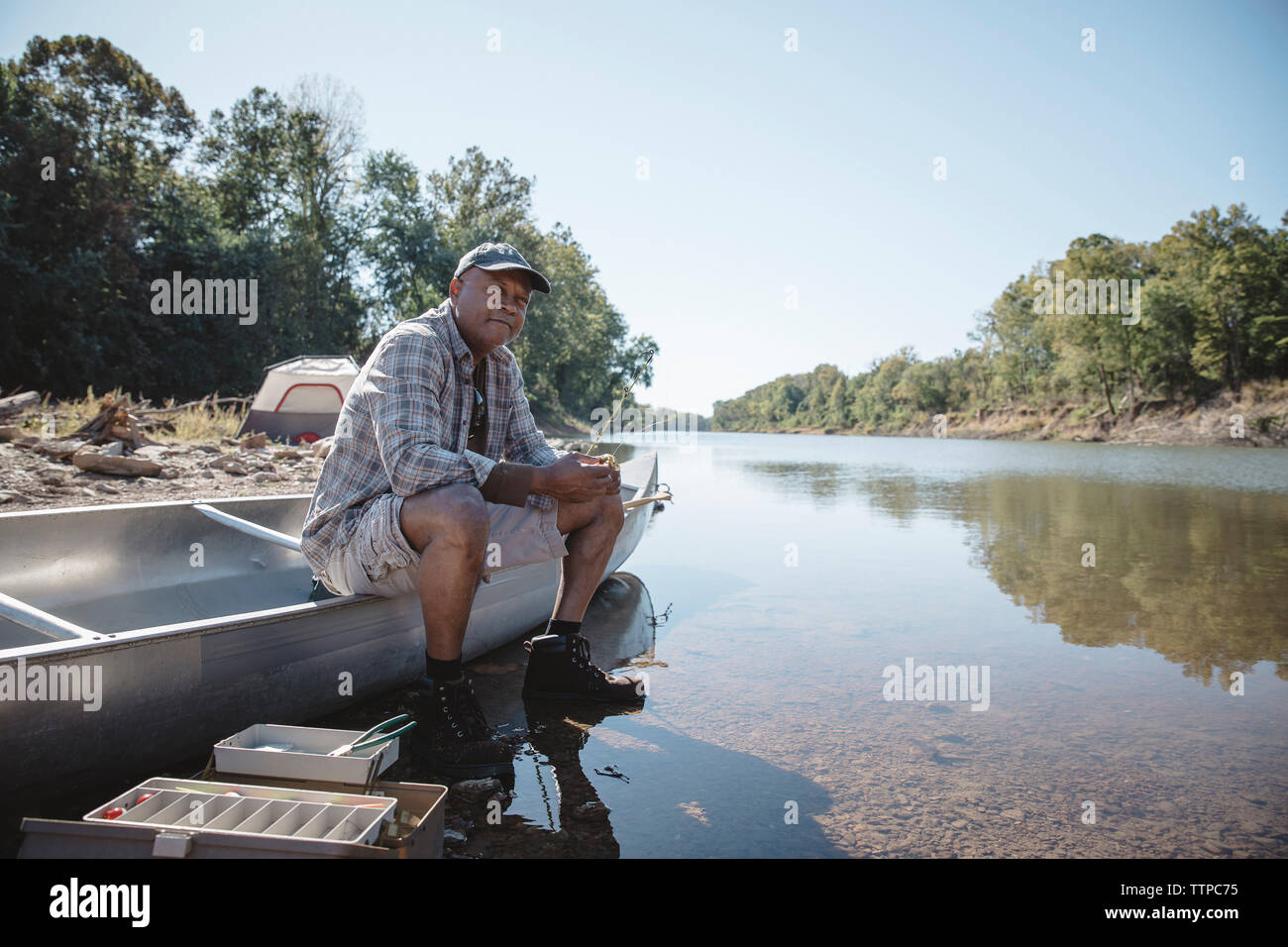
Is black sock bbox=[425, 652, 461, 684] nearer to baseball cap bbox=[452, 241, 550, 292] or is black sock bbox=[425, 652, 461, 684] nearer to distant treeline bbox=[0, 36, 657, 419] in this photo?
baseball cap bbox=[452, 241, 550, 292]

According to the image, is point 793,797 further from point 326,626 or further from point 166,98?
point 166,98

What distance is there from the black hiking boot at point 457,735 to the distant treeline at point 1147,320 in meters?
55.7

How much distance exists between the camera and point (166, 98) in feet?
87.7

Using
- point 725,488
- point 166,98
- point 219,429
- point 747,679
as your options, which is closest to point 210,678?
point 747,679

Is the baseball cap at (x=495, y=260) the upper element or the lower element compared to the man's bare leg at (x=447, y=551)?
upper

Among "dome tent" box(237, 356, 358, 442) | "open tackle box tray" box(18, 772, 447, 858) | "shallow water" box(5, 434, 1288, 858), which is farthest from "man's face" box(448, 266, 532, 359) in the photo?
"dome tent" box(237, 356, 358, 442)

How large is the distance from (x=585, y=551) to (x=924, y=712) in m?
1.61

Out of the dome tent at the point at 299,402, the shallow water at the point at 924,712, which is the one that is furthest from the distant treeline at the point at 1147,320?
the dome tent at the point at 299,402

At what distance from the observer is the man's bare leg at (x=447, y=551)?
8.28ft

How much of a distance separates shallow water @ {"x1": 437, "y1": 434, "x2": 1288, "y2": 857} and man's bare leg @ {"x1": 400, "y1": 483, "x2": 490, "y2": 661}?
21.9 inches

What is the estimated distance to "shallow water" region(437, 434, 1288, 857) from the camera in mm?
2176

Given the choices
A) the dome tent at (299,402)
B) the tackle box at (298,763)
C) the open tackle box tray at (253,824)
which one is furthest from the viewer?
the dome tent at (299,402)

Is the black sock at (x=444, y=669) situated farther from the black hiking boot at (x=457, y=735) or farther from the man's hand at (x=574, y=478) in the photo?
the man's hand at (x=574, y=478)

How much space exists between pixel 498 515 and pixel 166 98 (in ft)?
105
